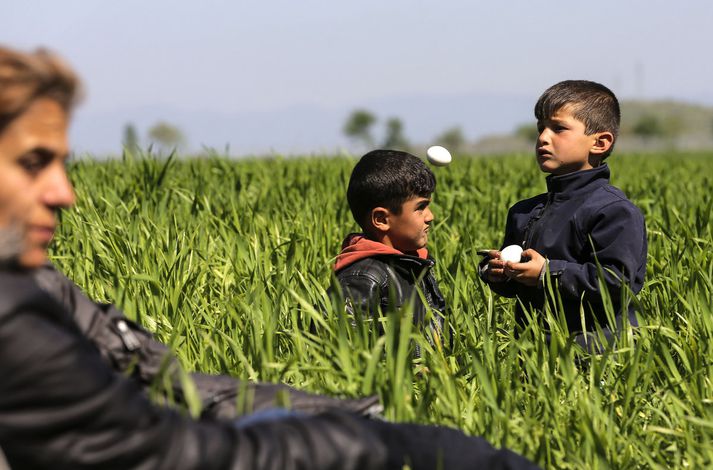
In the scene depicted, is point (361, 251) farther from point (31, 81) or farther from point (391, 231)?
point (31, 81)

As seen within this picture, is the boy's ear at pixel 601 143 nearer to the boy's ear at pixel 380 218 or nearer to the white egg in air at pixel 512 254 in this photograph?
the white egg in air at pixel 512 254

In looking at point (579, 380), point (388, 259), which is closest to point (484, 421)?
point (579, 380)

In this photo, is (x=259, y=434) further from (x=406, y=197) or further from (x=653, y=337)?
(x=406, y=197)

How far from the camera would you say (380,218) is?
→ 11.1ft

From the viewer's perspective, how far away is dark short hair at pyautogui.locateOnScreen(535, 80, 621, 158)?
341cm

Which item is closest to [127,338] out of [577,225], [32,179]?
[32,179]

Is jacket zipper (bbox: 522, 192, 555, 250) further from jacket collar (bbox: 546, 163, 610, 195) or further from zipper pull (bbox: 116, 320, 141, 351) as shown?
zipper pull (bbox: 116, 320, 141, 351)

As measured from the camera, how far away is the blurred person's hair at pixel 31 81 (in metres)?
1.51

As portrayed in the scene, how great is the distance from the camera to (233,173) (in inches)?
272

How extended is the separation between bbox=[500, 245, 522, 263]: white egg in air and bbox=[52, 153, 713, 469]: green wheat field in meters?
0.15

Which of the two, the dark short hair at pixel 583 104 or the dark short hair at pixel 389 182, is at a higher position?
the dark short hair at pixel 583 104

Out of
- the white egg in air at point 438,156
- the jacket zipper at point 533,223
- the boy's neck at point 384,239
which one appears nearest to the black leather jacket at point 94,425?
the boy's neck at point 384,239

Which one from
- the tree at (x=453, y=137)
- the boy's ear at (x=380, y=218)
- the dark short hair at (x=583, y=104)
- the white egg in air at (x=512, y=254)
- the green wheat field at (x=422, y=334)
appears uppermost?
the dark short hair at (x=583, y=104)

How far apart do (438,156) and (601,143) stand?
66cm
